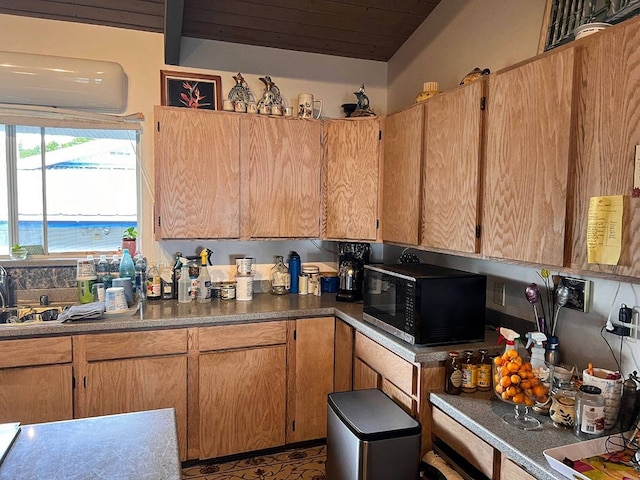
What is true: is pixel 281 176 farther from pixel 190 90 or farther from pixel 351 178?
pixel 190 90

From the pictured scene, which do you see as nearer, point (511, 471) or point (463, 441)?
point (511, 471)

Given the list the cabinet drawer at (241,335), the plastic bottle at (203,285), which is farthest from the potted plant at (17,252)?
the cabinet drawer at (241,335)

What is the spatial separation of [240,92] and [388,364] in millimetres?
1900

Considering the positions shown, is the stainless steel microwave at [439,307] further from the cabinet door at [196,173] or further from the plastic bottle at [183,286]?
the plastic bottle at [183,286]

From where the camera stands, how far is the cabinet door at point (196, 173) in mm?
2605

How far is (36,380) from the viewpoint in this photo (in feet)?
7.19

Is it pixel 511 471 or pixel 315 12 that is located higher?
pixel 315 12

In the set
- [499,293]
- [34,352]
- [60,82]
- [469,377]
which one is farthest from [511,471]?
[60,82]

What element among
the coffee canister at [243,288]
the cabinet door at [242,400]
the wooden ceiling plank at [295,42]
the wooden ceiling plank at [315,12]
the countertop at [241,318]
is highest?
the wooden ceiling plank at [315,12]

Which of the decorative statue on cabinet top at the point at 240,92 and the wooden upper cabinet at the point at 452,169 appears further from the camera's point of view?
the decorative statue on cabinet top at the point at 240,92

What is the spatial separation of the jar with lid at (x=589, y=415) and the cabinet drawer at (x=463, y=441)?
28 cm

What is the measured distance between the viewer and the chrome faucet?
2.56 metres

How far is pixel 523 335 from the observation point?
2094 millimetres

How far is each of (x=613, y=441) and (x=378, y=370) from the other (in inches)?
42.0
